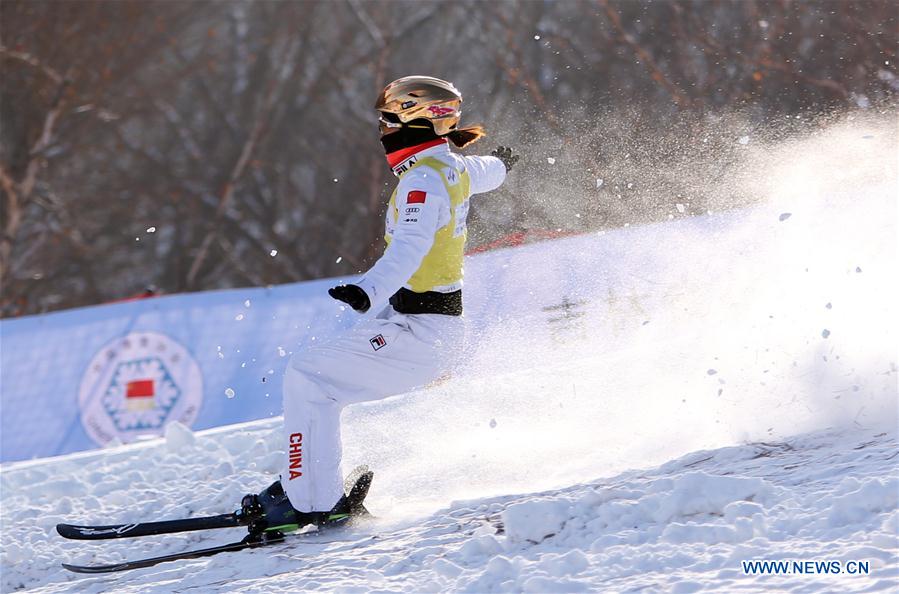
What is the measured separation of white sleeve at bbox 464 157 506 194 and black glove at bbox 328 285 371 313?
113cm

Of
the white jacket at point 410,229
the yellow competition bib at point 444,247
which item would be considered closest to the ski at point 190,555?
the white jacket at point 410,229

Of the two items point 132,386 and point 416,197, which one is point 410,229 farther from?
point 132,386

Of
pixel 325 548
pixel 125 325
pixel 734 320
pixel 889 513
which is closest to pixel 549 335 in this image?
pixel 734 320

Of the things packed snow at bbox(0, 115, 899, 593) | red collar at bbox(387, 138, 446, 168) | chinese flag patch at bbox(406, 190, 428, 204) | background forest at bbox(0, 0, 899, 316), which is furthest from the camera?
background forest at bbox(0, 0, 899, 316)

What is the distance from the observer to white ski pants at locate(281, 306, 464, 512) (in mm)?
4922

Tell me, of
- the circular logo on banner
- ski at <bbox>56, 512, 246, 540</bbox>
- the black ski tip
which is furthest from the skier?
the circular logo on banner

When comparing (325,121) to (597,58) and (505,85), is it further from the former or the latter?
(597,58)

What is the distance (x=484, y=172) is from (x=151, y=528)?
2191mm

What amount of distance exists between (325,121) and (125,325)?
481 inches

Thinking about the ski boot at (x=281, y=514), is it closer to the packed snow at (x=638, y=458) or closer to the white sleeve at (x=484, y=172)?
the packed snow at (x=638, y=458)

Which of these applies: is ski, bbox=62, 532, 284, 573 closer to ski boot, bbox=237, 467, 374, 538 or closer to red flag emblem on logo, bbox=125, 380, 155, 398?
ski boot, bbox=237, 467, 374, 538

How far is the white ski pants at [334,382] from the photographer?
4922 millimetres

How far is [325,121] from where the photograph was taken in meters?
21.0

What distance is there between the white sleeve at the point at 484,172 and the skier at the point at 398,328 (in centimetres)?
28
